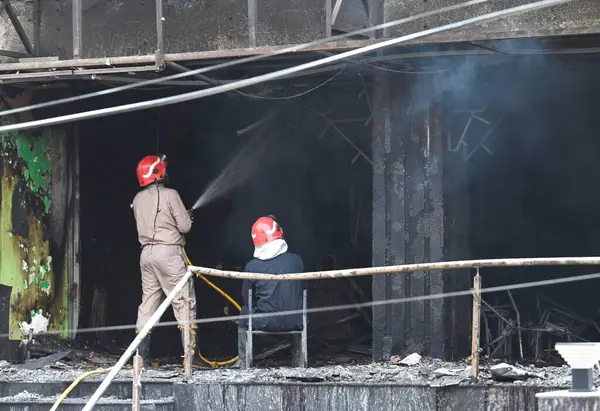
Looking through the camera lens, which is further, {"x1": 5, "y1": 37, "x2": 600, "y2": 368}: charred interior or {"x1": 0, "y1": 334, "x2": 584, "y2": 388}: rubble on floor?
{"x1": 5, "y1": 37, "x2": 600, "y2": 368}: charred interior

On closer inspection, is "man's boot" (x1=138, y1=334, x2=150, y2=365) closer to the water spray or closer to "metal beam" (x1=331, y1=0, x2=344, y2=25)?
the water spray

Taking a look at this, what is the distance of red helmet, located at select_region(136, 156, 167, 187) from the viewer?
13969mm

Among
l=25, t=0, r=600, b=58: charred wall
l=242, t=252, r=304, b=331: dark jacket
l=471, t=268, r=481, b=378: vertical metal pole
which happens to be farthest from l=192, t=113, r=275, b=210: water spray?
l=471, t=268, r=481, b=378: vertical metal pole

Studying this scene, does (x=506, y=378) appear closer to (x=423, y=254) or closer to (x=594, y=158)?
(x=423, y=254)

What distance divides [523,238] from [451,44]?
18.5 ft

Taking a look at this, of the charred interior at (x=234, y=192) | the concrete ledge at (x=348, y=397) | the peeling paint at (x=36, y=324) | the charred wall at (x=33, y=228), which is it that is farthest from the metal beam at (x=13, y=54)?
the concrete ledge at (x=348, y=397)

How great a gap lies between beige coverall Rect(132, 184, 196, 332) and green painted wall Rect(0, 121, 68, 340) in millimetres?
1593

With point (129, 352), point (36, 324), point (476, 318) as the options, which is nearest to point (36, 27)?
point (36, 324)

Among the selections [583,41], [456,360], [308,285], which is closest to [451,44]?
[583,41]

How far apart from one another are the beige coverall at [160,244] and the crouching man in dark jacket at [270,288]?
1.02 meters

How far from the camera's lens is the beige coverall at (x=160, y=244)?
13742mm

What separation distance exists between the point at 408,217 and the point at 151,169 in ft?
9.75

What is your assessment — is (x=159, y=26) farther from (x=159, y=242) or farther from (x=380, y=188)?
(x=380, y=188)

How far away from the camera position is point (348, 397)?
10.9 meters
